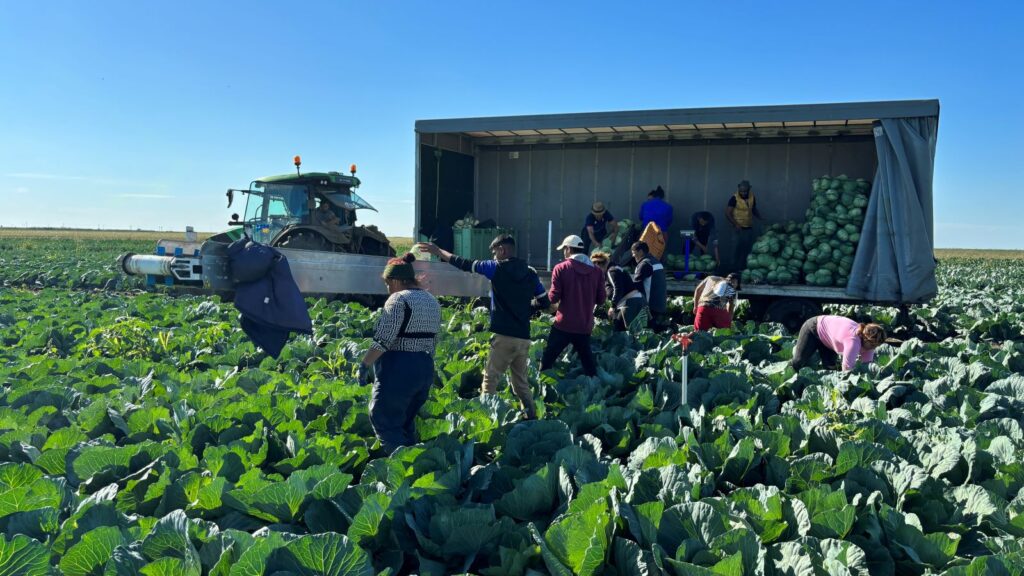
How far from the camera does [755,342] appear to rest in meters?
7.81

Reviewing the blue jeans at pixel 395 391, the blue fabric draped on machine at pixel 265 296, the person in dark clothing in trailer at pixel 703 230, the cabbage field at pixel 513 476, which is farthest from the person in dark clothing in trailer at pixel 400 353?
the person in dark clothing in trailer at pixel 703 230

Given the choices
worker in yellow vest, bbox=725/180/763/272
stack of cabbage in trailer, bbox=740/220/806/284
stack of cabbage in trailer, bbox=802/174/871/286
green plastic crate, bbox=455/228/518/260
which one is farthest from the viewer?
green plastic crate, bbox=455/228/518/260

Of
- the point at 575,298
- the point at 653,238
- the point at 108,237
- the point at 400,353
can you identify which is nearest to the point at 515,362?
the point at 575,298

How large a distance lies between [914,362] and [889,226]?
3.13 metres

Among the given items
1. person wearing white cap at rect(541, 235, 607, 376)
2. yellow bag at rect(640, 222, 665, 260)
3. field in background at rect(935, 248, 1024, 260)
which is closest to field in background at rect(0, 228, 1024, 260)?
field in background at rect(935, 248, 1024, 260)

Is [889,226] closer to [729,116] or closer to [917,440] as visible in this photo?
[729,116]

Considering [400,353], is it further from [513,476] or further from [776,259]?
[776,259]

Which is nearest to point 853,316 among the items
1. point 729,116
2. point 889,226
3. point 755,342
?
point 889,226

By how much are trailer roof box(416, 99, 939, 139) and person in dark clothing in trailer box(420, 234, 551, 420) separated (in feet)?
17.7

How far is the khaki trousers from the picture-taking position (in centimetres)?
562

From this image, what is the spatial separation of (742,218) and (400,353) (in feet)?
26.1

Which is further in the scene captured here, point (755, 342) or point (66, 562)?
point (755, 342)

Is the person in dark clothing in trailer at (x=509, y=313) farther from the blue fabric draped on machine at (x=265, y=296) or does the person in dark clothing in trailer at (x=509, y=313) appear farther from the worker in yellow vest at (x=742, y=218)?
the worker in yellow vest at (x=742, y=218)

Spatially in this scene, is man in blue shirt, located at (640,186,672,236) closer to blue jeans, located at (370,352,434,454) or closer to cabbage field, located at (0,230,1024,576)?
cabbage field, located at (0,230,1024,576)
